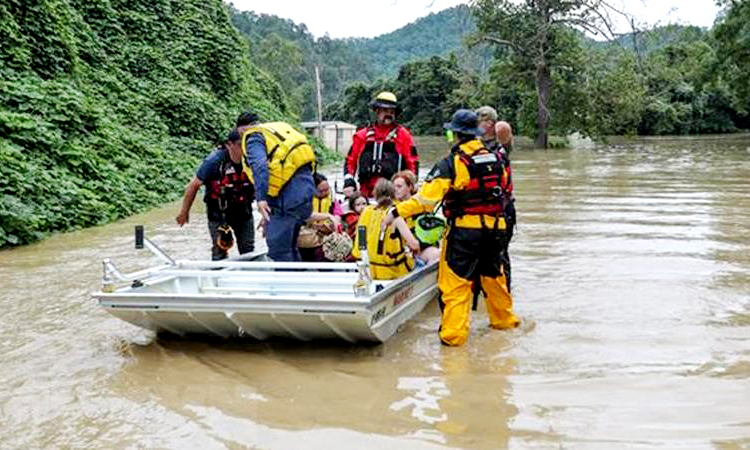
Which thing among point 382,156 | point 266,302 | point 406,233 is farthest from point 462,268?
point 382,156

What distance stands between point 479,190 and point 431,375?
129 centimetres

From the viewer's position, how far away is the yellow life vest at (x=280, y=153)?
243 inches

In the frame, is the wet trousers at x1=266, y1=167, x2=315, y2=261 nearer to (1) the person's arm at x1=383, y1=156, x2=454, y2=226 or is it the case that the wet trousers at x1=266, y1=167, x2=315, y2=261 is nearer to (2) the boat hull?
(2) the boat hull

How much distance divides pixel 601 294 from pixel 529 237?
Result: 381 centimetres

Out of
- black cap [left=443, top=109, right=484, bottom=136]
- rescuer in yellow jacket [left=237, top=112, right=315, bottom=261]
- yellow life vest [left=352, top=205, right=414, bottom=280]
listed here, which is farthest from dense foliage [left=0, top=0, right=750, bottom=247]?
black cap [left=443, top=109, right=484, bottom=136]

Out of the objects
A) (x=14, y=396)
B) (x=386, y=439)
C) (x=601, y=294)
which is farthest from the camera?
(x=601, y=294)

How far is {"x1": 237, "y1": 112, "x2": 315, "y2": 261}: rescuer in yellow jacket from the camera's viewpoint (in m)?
6.14

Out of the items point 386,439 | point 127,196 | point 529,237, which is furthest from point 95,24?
point 386,439

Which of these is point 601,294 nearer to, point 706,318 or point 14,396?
point 706,318

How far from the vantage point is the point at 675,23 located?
96.1 feet

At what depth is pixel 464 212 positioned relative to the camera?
18.8ft

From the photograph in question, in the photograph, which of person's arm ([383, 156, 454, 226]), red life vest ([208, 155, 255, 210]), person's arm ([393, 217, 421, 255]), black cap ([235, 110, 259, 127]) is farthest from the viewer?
red life vest ([208, 155, 255, 210])

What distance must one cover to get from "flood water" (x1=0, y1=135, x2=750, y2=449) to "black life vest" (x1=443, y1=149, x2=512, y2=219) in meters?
0.94

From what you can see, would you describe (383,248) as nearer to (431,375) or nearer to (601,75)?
(431,375)
